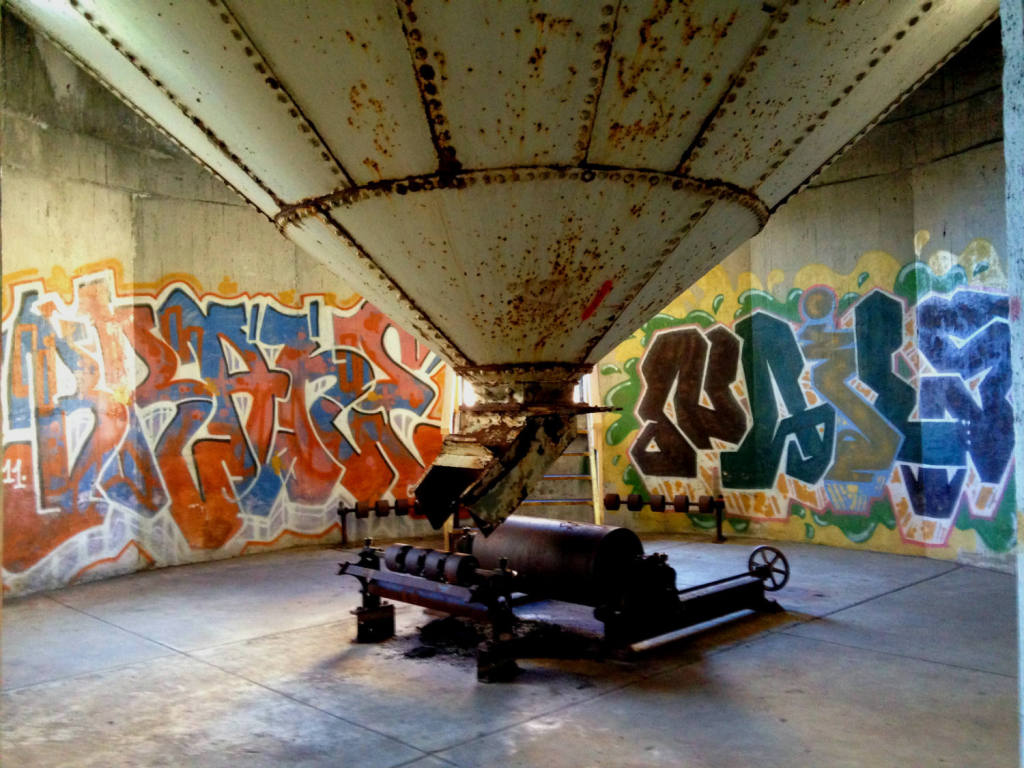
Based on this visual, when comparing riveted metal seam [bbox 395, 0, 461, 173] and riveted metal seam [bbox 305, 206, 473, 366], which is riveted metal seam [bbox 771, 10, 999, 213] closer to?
riveted metal seam [bbox 305, 206, 473, 366]

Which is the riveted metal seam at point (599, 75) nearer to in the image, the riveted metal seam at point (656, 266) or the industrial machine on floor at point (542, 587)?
the riveted metal seam at point (656, 266)

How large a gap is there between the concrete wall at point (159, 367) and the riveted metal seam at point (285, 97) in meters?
4.81

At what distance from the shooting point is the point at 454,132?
3209mm

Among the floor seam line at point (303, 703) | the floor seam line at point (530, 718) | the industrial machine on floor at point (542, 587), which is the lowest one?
the floor seam line at point (530, 718)

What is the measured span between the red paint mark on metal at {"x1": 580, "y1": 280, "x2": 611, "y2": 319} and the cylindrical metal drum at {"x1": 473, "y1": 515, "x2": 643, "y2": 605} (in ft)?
6.91

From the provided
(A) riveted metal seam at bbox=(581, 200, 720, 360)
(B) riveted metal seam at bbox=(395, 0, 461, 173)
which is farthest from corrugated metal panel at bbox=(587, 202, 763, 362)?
(B) riveted metal seam at bbox=(395, 0, 461, 173)

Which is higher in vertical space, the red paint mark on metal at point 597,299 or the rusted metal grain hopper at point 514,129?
the rusted metal grain hopper at point 514,129

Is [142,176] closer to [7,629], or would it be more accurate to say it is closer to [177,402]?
[177,402]

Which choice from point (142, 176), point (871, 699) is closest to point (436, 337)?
point (871, 699)

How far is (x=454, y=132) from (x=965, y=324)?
21.5ft

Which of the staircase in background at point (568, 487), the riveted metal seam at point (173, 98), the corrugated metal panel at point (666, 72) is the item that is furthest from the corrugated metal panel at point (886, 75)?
the staircase in background at point (568, 487)

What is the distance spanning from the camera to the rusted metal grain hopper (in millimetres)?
2938

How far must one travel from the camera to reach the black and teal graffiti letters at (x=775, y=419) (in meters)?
9.22

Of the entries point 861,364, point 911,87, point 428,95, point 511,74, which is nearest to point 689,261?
point 911,87
